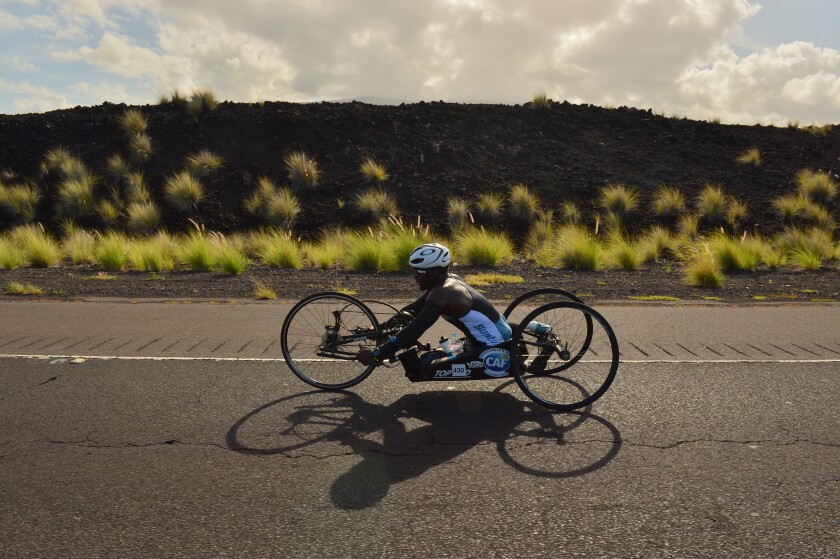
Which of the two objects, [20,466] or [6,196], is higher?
[6,196]

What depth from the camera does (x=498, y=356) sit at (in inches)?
210

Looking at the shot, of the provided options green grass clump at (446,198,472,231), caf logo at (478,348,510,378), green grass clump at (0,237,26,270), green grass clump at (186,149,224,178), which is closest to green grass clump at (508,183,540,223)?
green grass clump at (446,198,472,231)

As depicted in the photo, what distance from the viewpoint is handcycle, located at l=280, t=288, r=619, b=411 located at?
17.5 ft

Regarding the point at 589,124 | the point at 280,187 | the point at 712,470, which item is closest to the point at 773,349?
the point at 712,470

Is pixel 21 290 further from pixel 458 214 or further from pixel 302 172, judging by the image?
pixel 302 172

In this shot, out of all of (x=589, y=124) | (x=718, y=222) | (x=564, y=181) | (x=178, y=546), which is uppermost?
(x=589, y=124)

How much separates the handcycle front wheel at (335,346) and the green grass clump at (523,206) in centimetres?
1498

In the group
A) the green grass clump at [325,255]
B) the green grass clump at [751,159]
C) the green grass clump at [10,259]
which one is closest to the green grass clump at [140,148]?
the green grass clump at [10,259]

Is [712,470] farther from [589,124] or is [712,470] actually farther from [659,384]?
[589,124]

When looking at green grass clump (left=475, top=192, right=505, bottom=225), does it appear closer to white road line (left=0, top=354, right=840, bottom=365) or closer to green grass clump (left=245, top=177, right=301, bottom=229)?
green grass clump (left=245, top=177, right=301, bottom=229)

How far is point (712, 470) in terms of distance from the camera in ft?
13.3

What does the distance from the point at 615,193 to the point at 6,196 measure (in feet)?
A: 67.8

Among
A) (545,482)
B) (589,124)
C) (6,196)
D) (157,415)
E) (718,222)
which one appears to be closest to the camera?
(545,482)

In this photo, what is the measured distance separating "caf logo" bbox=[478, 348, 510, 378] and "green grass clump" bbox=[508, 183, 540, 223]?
15942 mm
